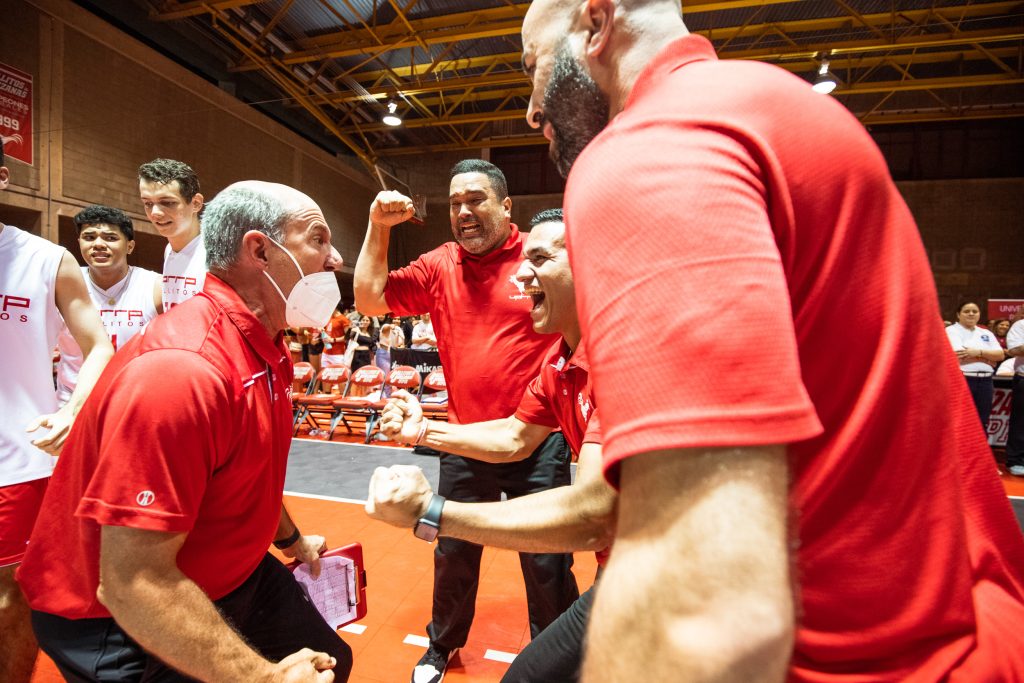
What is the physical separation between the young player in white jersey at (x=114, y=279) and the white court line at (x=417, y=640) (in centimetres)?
247

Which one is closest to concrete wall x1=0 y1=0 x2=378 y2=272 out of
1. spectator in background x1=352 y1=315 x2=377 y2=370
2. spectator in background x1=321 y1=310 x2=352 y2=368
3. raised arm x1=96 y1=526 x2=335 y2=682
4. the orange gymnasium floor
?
spectator in background x1=321 y1=310 x2=352 y2=368

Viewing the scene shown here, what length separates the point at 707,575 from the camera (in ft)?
1.51

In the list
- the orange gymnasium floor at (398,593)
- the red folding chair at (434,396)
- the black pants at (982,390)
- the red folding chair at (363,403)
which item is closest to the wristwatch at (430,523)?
the orange gymnasium floor at (398,593)

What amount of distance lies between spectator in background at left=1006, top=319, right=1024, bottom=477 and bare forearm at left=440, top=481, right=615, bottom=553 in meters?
8.02

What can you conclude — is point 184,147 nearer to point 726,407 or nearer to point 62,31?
point 62,31

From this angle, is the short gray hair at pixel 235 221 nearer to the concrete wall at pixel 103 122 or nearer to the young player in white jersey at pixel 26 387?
the young player in white jersey at pixel 26 387

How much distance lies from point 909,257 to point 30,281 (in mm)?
2993

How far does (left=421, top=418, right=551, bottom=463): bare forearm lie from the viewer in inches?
94.4

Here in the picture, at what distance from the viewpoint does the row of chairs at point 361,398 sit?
26.9 ft

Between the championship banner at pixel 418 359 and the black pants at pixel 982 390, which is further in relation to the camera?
the championship banner at pixel 418 359

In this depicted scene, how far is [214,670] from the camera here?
1.32 m

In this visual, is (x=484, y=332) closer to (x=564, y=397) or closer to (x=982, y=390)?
(x=564, y=397)

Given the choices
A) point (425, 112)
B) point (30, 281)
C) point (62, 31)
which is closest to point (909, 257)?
point (30, 281)

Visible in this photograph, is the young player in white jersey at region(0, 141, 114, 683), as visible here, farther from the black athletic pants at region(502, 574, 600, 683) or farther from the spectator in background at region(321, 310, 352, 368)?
the spectator in background at region(321, 310, 352, 368)
